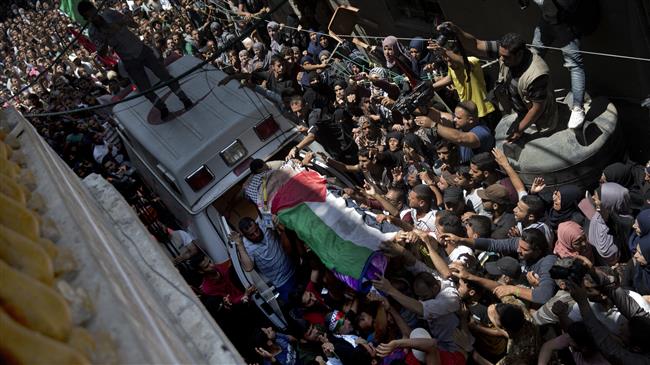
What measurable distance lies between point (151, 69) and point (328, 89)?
2503mm

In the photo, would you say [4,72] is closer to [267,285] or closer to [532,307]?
[267,285]

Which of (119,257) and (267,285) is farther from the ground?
(119,257)

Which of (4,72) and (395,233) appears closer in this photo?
(395,233)

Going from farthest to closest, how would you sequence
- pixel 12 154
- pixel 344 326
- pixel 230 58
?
pixel 230 58, pixel 344 326, pixel 12 154

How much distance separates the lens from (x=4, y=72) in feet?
77.5

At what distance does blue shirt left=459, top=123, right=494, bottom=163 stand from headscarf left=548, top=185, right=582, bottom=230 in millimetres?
1026

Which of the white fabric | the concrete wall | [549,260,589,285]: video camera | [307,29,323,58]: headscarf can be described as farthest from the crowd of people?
[307,29,323,58]: headscarf

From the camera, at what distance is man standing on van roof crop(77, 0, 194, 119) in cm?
733

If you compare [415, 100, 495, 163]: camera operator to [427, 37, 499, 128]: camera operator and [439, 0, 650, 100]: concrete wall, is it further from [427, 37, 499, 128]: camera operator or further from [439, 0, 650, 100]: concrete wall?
[439, 0, 650, 100]: concrete wall

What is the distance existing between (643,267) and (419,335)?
5.46 feet

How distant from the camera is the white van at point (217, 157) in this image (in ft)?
21.5

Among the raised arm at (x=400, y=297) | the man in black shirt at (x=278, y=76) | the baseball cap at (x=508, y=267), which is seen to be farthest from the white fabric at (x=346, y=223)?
the man in black shirt at (x=278, y=76)

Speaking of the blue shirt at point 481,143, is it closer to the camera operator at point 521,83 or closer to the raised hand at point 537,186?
the camera operator at point 521,83

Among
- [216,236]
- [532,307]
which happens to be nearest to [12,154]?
[532,307]
